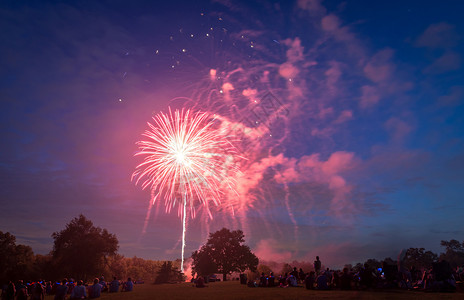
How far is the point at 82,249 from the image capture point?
7956 cm

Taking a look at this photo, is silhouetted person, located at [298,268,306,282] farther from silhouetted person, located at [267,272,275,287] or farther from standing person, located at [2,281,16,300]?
standing person, located at [2,281,16,300]

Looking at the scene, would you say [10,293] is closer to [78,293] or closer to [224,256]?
[78,293]

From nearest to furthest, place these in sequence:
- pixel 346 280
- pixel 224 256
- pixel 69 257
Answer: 1. pixel 346 280
2. pixel 69 257
3. pixel 224 256

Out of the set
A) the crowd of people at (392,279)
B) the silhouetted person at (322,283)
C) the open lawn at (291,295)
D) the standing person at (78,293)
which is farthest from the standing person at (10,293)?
the silhouetted person at (322,283)

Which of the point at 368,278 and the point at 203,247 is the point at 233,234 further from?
the point at 368,278

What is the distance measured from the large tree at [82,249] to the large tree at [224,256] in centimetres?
2321

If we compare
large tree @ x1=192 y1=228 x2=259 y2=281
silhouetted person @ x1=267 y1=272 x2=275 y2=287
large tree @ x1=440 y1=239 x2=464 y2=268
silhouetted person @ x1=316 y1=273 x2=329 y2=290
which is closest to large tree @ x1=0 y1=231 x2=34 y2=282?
large tree @ x1=192 y1=228 x2=259 y2=281

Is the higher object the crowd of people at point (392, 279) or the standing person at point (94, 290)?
the crowd of people at point (392, 279)

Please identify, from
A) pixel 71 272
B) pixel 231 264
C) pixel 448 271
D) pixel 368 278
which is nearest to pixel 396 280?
pixel 368 278

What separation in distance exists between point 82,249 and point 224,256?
1440 inches

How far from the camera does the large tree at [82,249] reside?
258 ft

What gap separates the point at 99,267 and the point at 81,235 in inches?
368

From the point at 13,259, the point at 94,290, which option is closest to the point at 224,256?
the point at 13,259

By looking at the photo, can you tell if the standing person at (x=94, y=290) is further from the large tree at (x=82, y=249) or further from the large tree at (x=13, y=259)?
the large tree at (x=13, y=259)
